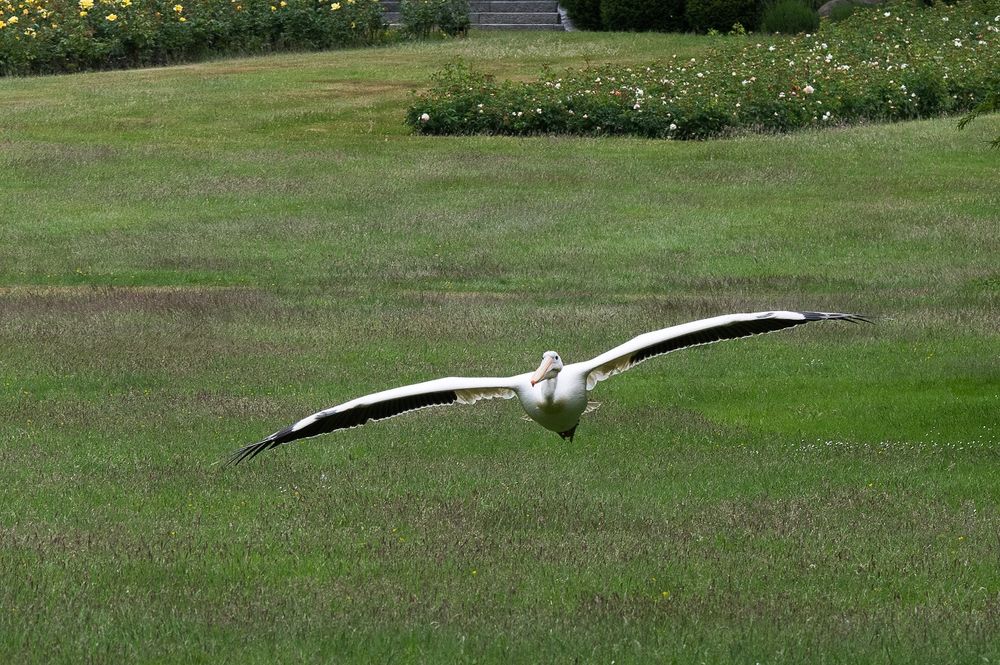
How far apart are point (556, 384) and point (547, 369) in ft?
0.35

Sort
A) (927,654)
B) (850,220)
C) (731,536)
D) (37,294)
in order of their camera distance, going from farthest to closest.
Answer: (850,220), (37,294), (731,536), (927,654)

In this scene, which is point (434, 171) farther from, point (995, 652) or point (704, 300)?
point (995, 652)

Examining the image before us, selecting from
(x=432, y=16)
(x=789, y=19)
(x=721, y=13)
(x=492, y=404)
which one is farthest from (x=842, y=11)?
(x=492, y=404)

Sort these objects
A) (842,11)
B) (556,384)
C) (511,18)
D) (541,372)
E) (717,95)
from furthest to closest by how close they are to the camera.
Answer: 1. (511,18)
2. (842,11)
3. (717,95)
4. (556,384)
5. (541,372)

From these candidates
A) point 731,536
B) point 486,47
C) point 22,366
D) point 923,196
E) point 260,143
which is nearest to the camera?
point 731,536

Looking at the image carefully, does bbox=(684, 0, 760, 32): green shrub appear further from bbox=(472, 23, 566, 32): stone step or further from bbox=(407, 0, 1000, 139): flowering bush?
bbox=(407, 0, 1000, 139): flowering bush

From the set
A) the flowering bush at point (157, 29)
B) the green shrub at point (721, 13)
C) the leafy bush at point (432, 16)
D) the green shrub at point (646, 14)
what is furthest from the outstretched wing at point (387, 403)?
the green shrub at point (646, 14)

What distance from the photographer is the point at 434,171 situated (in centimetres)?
2092

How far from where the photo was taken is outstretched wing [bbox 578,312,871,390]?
714cm

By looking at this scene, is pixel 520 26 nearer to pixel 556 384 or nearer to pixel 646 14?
pixel 646 14

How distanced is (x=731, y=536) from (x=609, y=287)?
7689mm

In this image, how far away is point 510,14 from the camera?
35.8 m

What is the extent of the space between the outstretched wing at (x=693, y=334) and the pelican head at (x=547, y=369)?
0.41 ft

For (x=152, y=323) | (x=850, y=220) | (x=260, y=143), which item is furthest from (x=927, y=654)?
(x=260, y=143)
